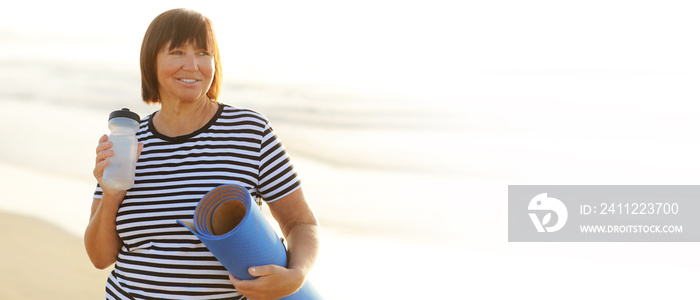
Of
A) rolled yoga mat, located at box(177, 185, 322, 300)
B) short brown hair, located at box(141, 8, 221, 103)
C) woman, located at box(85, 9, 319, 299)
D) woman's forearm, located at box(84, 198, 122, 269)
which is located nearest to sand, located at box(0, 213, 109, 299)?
woman's forearm, located at box(84, 198, 122, 269)

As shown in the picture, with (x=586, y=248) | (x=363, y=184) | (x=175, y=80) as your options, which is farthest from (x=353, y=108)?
(x=175, y=80)

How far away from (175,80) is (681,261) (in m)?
4.46

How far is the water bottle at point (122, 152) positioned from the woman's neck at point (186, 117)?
0.33 feet

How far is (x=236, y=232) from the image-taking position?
5.53 feet

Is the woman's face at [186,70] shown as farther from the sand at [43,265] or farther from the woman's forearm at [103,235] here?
the sand at [43,265]

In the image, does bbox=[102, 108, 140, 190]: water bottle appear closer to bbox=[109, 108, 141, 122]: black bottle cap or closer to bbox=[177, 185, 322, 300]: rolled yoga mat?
bbox=[109, 108, 141, 122]: black bottle cap

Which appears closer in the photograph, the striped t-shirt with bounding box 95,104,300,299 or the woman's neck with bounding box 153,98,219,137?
the striped t-shirt with bounding box 95,104,300,299

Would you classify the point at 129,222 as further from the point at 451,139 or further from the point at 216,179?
the point at 451,139

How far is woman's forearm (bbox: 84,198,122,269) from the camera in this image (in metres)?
2.01

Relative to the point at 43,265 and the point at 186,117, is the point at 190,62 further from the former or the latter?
the point at 43,265

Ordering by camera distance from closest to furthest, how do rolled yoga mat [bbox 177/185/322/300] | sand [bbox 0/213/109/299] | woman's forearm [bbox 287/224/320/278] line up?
rolled yoga mat [bbox 177/185/322/300], woman's forearm [bbox 287/224/320/278], sand [bbox 0/213/109/299]

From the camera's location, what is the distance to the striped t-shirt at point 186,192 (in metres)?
1.95

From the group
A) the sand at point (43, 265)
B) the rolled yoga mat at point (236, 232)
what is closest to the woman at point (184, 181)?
the rolled yoga mat at point (236, 232)

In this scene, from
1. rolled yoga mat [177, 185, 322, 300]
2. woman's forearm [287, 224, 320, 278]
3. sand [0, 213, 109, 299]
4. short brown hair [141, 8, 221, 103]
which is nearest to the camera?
rolled yoga mat [177, 185, 322, 300]
